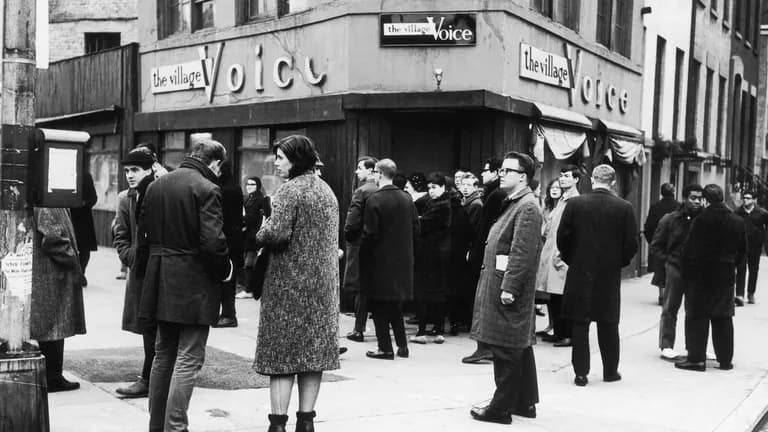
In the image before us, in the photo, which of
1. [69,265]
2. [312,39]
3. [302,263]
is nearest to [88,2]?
[312,39]

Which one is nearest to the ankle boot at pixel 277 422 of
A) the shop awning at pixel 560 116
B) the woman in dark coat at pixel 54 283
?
the woman in dark coat at pixel 54 283

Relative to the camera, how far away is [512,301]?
656cm

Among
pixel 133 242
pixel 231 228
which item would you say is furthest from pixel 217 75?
pixel 231 228

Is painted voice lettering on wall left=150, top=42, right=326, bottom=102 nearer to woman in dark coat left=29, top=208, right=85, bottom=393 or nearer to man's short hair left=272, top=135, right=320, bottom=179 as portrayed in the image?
woman in dark coat left=29, top=208, right=85, bottom=393

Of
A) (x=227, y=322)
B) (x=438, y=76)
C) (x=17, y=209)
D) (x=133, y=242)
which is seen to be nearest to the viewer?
(x=17, y=209)

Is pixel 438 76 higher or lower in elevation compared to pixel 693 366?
higher

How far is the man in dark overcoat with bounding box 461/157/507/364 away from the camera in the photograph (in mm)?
9055

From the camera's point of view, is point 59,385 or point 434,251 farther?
point 434,251

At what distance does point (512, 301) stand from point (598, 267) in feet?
6.78

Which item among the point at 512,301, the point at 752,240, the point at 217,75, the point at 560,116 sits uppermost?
the point at 217,75

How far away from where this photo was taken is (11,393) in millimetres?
5059

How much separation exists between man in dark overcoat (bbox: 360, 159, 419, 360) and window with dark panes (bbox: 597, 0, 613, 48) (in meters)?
9.90

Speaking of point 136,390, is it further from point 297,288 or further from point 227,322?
point 227,322

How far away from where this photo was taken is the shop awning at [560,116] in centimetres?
1358
